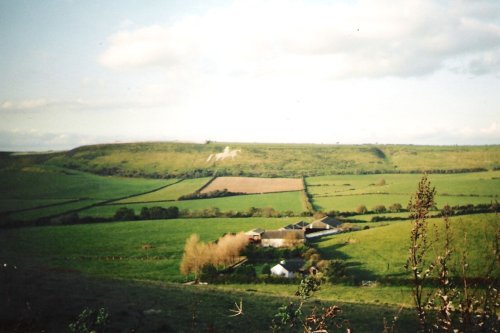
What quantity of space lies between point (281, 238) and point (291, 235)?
183 cm

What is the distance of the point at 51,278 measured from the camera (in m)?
28.5

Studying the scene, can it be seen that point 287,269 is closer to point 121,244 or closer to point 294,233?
point 294,233

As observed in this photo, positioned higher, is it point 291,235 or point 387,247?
point 291,235

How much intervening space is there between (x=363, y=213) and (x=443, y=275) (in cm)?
7500

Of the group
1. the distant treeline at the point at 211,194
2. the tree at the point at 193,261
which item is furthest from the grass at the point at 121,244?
the distant treeline at the point at 211,194

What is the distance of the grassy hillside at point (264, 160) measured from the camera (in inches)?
5202

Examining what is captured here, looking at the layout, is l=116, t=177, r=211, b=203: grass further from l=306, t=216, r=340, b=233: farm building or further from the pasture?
l=306, t=216, r=340, b=233: farm building

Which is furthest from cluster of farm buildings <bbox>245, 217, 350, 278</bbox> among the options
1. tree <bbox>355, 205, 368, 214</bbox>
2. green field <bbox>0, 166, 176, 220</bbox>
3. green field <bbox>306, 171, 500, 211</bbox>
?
green field <bbox>0, 166, 176, 220</bbox>

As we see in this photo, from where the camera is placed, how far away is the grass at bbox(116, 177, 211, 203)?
90938 millimetres

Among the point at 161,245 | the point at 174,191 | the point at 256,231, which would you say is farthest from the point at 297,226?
the point at 174,191

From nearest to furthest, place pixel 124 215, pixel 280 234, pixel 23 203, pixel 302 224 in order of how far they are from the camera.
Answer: pixel 280 234
pixel 302 224
pixel 124 215
pixel 23 203

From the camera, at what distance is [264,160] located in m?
159

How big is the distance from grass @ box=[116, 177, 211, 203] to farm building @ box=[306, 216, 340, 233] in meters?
37.8

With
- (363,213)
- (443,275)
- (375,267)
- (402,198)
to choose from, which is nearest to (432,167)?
(402,198)
